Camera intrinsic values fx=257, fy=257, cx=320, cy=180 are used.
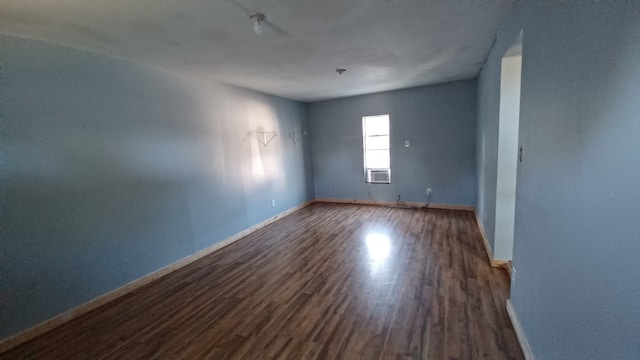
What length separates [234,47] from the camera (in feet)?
8.25

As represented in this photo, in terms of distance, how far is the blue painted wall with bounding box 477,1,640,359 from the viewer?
756mm

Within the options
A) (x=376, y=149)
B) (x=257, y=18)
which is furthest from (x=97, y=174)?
(x=376, y=149)

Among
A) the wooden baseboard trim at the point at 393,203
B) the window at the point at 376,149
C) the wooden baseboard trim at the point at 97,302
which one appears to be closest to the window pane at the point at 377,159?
the window at the point at 376,149

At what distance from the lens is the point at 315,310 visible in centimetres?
223

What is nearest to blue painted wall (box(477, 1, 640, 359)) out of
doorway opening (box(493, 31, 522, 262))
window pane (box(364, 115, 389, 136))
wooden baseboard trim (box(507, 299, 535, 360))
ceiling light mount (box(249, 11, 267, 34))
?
wooden baseboard trim (box(507, 299, 535, 360))

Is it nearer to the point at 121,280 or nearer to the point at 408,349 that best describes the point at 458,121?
the point at 408,349

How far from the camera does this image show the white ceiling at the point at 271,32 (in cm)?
179

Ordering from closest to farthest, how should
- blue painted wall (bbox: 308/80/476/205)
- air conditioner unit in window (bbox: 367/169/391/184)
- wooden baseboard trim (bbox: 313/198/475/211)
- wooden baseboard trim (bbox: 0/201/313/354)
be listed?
wooden baseboard trim (bbox: 0/201/313/354) → blue painted wall (bbox: 308/80/476/205) → wooden baseboard trim (bbox: 313/198/475/211) → air conditioner unit in window (bbox: 367/169/391/184)

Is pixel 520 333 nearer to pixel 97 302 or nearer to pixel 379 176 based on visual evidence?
pixel 97 302

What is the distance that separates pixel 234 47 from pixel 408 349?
2947 millimetres

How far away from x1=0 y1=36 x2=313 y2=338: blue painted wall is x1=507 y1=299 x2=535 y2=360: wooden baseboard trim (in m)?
3.52

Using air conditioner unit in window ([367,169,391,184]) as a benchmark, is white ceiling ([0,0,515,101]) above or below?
above

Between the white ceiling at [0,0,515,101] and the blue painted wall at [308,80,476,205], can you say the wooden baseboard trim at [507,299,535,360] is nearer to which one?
the white ceiling at [0,0,515,101]

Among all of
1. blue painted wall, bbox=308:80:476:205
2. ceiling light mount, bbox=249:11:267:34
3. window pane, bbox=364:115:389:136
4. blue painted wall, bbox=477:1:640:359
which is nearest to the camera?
blue painted wall, bbox=477:1:640:359
